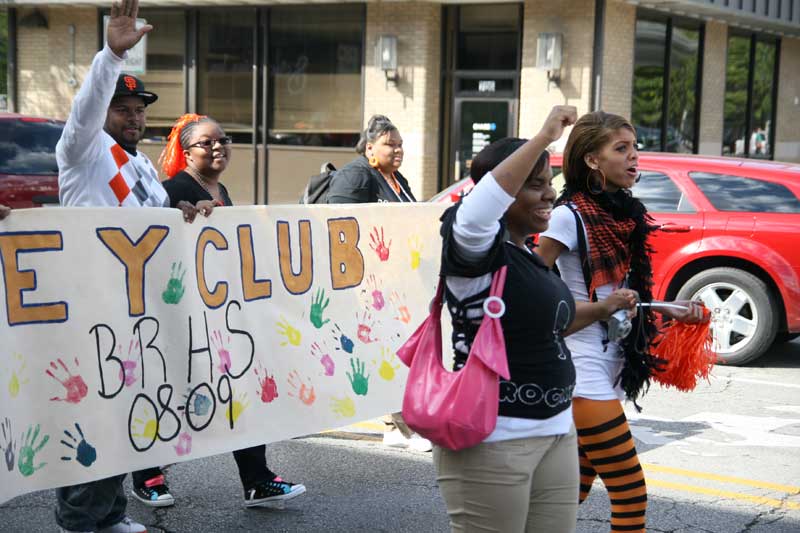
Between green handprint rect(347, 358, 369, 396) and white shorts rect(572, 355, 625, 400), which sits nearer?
white shorts rect(572, 355, 625, 400)

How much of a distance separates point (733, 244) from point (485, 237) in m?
6.92

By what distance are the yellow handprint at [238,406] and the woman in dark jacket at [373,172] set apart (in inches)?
69.4

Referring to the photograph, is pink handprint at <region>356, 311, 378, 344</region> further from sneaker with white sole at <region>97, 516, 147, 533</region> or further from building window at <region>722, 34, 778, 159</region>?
building window at <region>722, 34, 778, 159</region>

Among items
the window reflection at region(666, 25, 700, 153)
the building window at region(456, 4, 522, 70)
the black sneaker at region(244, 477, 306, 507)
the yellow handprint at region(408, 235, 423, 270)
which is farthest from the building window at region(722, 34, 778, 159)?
the black sneaker at region(244, 477, 306, 507)

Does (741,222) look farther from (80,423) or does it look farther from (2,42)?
(2,42)

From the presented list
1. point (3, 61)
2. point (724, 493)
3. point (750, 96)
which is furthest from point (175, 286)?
point (3, 61)

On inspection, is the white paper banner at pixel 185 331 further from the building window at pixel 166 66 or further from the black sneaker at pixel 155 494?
the building window at pixel 166 66

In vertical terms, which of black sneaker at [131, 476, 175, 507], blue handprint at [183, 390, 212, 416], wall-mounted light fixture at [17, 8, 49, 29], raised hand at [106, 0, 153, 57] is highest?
wall-mounted light fixture at [17, 8, 49, 29]

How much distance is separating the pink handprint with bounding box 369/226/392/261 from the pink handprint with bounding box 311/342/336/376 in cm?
65

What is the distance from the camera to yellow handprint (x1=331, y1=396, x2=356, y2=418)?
535cm

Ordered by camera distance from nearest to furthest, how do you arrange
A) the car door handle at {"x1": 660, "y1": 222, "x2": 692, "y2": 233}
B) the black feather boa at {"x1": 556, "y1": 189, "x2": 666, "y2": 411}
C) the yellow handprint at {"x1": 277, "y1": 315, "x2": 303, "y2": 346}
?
the black feather boa at {"x1": 556, "y1": 189, "x2": 666, "y2": 411} → the yellow handprint at {"x1": 277, "y1": 315, "x2": 303, "y2": 346} → the car door handle at {"x1": 660, "y1": 222, "x2": 692, "y2": 233}

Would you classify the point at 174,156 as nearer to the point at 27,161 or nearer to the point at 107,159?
the point at 107,159

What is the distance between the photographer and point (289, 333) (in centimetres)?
516

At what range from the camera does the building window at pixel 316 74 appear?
798 inches
